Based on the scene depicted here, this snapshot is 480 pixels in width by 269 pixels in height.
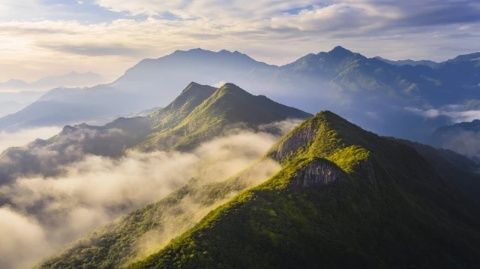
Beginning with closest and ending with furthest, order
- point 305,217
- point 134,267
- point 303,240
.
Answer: point 134,267 < point 303,240 < point 305,217

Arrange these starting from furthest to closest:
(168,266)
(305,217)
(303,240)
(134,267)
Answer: (305,217) → (303,240) → (134,267) → (168,266)

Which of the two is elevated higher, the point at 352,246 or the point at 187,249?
the point at 187,249

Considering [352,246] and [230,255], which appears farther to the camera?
[352,246]

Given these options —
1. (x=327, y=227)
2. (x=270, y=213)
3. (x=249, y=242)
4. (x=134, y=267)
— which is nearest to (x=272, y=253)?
(x=249, y=242)

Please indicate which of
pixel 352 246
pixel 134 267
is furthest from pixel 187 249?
pixel 352 246

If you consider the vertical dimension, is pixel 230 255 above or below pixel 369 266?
above

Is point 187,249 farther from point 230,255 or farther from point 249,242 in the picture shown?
point 249,242

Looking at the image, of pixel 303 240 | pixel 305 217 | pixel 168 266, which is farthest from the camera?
pixel 305 217

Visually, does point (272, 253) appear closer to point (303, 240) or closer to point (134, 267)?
point (303, 240)

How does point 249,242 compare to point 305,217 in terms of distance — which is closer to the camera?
point 249,242
